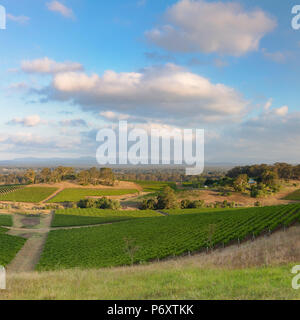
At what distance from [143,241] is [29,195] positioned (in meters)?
85.8

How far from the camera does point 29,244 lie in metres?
40.8

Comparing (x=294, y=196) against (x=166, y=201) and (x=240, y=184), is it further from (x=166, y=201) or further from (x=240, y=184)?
(x=166, y=201)

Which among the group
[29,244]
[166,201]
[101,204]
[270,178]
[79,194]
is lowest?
[101,204]

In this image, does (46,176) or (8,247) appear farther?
(46,176)

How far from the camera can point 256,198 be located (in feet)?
313

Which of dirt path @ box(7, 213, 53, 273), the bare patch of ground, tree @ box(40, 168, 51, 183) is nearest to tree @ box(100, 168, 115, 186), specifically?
tree @ box(40, 168, 51, 183)

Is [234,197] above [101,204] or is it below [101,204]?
above

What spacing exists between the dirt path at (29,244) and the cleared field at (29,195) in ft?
108

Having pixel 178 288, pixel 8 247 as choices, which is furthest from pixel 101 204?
pixel 178 288

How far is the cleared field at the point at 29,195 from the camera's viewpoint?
9700 centimetres

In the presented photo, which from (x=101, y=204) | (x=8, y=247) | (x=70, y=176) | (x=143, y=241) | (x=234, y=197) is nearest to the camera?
(x=8, y=247)

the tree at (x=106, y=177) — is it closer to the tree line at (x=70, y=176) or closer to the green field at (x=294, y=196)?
the tree line at (x=70, y=176)
